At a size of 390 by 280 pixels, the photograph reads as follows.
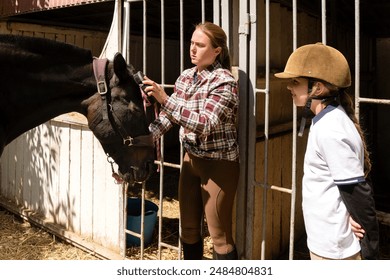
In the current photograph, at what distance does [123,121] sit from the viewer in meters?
2.48

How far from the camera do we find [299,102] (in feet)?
6.07

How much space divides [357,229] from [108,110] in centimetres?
159

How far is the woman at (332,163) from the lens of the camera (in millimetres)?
1591

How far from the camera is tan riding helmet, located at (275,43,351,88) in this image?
1.73 meters

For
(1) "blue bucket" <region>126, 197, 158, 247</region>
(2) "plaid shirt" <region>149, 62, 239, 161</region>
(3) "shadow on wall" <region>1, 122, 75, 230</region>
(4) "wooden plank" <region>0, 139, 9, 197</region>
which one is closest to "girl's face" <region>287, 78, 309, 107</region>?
(2) "plaid shirt" <region>149, 62, 239, 161</region>

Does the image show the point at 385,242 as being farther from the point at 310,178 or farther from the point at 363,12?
the point at 363,12

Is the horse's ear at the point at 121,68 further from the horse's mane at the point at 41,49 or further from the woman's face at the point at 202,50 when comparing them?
the woman's face at the point at 202,50

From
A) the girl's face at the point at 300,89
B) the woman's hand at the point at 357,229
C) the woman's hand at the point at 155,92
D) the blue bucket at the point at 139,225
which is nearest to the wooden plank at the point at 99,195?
the blue bucket at the point at 139,225

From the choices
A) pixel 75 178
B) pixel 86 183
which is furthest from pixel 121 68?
pixel 75 178

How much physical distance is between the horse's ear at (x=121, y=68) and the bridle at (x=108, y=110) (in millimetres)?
102

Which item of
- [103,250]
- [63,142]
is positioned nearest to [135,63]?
[63,142]

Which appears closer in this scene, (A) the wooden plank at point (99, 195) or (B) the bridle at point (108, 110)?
(B) the bridle at point (108, 110)

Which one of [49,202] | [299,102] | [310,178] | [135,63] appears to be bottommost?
[49,202]
